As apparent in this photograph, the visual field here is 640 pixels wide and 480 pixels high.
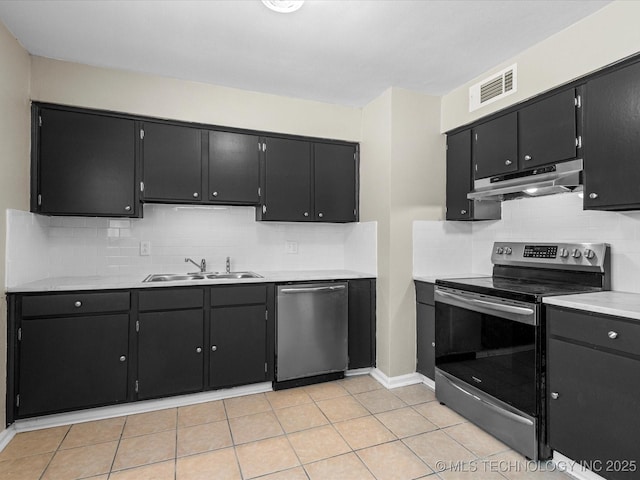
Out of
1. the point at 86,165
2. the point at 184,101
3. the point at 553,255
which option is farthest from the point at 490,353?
the point at 86,165

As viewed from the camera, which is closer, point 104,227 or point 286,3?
point 286,3

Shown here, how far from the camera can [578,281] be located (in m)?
2.40

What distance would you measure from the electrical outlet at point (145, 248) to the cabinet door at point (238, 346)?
895mm

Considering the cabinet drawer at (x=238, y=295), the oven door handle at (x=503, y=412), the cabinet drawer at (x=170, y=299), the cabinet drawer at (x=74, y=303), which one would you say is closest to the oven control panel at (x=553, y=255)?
the oven door handle at (x=503, y=412)

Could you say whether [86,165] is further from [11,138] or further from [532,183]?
[532,183]

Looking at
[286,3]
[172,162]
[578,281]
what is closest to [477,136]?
[578,281]

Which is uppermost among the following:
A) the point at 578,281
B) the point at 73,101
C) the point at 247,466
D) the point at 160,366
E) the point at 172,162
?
the point at 73,101

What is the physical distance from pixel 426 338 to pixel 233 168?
221 centimetres

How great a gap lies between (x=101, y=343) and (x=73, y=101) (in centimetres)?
181

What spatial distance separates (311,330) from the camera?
3.10 m

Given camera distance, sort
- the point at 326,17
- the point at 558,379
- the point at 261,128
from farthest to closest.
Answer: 1. the point at 261,128
2. the point at 326,17
3. the point at 558,379

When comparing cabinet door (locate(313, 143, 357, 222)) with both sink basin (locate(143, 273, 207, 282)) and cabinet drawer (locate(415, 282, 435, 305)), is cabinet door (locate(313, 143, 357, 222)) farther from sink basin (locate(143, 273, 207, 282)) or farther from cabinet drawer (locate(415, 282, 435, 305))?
sink basin (locate(143, 273, 207, 282))

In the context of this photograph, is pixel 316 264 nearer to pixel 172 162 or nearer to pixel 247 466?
pixel 172 162

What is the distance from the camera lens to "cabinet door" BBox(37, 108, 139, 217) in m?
2.66
